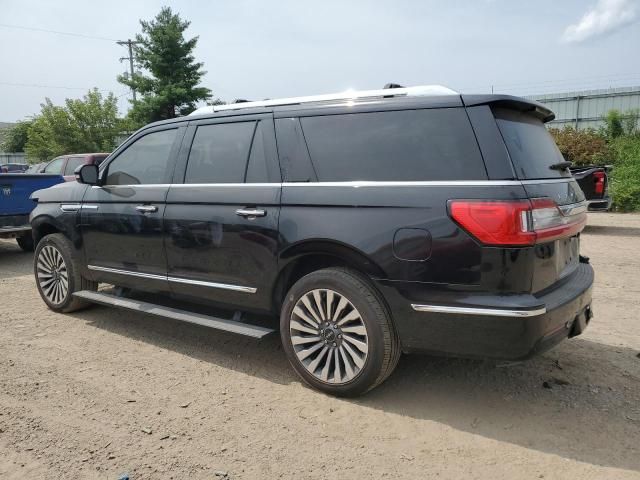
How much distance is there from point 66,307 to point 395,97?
396cm

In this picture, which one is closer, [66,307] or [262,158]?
[262,158]

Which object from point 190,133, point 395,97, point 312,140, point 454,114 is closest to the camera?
point 454,114

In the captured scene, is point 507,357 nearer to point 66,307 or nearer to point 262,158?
point 262,158

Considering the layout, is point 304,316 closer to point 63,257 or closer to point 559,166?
point 559,166

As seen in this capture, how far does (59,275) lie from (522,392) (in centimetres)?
444

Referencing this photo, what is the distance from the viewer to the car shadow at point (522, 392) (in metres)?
2.82

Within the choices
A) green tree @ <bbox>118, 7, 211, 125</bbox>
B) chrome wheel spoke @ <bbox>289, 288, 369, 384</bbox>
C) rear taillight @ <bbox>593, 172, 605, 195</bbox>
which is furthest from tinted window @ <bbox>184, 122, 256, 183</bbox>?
green tree @ <bbox>118, 7, 211, 125</bbox>

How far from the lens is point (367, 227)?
3027 mm

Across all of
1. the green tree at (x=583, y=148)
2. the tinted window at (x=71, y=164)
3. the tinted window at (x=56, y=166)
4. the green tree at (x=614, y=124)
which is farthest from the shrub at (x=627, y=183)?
the tinted window at (x=56, y=166)

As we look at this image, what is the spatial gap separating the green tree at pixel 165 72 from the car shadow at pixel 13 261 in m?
20.1

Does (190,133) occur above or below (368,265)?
above

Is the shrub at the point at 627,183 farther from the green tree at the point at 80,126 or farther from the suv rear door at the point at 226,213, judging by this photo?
the green tree at the point at 80,126

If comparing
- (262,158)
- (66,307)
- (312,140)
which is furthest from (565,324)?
(66,307)

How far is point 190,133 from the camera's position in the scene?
4145mm
